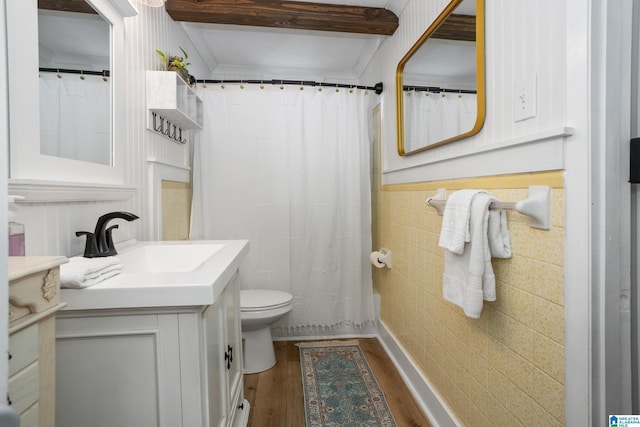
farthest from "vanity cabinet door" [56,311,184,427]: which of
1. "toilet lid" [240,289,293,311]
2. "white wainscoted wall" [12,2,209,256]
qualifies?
"toilet lid" [240,289,293,311]

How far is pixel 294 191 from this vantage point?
8.13 feet

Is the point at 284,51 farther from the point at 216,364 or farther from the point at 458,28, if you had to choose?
the point at 216,364

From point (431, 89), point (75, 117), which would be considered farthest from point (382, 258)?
point (75, 117)

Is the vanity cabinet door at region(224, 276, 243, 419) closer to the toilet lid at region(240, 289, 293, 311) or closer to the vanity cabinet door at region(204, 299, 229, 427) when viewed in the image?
the vanity cabinet door at region(204, 299, 229, 427)

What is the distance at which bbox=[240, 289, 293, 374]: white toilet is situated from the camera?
205 cm

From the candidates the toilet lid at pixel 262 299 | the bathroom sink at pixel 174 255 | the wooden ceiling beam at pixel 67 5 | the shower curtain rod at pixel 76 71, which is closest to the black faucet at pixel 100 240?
the bathroom sink at pixel 174 255

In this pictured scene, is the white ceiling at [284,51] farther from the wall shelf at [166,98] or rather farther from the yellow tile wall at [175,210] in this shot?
the yellow tile wall at [175,210]

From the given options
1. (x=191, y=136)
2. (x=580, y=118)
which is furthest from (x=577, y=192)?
(x=191, y=136)

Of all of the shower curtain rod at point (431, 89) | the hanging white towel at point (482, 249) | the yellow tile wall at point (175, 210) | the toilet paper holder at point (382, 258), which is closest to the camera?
the hanging white towel at point (482, 249)

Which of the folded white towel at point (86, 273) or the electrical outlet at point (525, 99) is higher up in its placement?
the electrical outlet at point (525, 99)

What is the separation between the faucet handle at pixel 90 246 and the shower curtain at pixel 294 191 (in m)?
1.26

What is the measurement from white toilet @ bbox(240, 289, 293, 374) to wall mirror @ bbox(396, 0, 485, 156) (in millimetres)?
1212

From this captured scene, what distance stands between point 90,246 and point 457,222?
1247 mm

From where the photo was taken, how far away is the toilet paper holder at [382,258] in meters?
2.37
